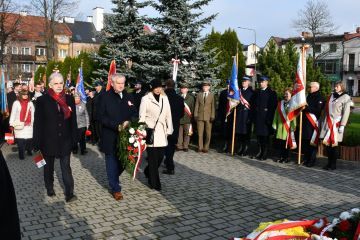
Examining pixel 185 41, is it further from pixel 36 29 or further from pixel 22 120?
pixel 36 29

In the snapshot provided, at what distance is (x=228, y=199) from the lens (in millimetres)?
7094

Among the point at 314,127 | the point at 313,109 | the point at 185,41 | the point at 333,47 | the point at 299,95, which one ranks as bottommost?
the point at 314,127

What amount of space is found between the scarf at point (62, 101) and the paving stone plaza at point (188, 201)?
58.1 inches

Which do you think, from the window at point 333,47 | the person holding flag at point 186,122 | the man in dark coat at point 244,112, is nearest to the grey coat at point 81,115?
the person holding flag at point 186,122

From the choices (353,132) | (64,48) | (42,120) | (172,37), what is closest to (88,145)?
(172,37)

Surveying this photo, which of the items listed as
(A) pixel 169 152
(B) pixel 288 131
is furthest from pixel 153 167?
(B) pixel 288 131

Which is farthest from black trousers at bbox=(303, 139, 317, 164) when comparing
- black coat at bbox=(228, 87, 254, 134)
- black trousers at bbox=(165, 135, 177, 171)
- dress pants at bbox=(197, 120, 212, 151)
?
black trousers at bbox=(165, 135, 177, 171)

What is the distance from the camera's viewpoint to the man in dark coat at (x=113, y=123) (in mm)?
7148

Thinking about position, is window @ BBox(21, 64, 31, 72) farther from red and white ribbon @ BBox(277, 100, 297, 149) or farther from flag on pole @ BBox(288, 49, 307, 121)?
flag on pole @ BBox(288, 49, 307, 121)

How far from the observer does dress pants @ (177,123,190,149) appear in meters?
12.7

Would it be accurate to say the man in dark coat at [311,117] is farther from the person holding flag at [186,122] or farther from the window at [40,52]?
the window at [40,52]

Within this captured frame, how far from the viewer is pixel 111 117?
7184 mm

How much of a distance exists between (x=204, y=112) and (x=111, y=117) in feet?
18.1

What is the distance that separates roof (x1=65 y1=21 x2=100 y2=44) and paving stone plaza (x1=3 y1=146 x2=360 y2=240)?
7831 cm
